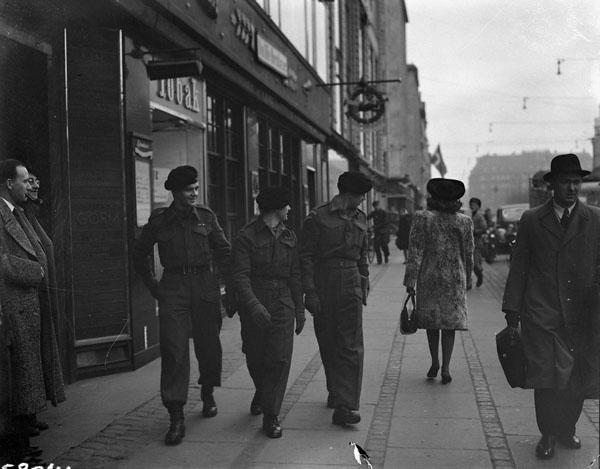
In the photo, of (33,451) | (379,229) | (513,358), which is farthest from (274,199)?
(379,229)

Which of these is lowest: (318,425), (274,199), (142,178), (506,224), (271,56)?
(318,425)

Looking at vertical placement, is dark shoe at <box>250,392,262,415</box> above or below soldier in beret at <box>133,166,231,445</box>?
below

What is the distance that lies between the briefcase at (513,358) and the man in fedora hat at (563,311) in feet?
0.14

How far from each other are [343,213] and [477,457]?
1979mm

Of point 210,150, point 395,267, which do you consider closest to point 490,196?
point 395,267

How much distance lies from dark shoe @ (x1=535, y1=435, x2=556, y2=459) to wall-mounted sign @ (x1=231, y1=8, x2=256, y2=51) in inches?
329

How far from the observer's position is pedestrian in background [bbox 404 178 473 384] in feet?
21.5

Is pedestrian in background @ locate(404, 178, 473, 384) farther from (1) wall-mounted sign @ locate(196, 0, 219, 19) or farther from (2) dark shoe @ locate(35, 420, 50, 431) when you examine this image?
(1) wall-mounted sign @ locate(196, 0, 219, 19)

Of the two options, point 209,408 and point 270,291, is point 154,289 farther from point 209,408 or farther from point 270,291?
point 209,408

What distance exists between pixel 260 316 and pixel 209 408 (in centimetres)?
98

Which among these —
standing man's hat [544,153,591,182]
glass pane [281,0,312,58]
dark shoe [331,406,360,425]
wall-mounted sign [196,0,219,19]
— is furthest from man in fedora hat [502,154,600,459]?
glass pane [281,0,312,58]

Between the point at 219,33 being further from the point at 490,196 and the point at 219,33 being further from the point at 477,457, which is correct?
the point at 490,196

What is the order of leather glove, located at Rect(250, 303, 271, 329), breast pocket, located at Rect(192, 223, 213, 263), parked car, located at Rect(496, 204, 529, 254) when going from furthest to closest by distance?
parked car, located at Rect(496, 204, 529, 254) < breast pocket, located at Rect(192, 223, 213, 263) < leather glove, located at Rect(250, 303, 271, 329)

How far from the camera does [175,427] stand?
4840 millimetres
